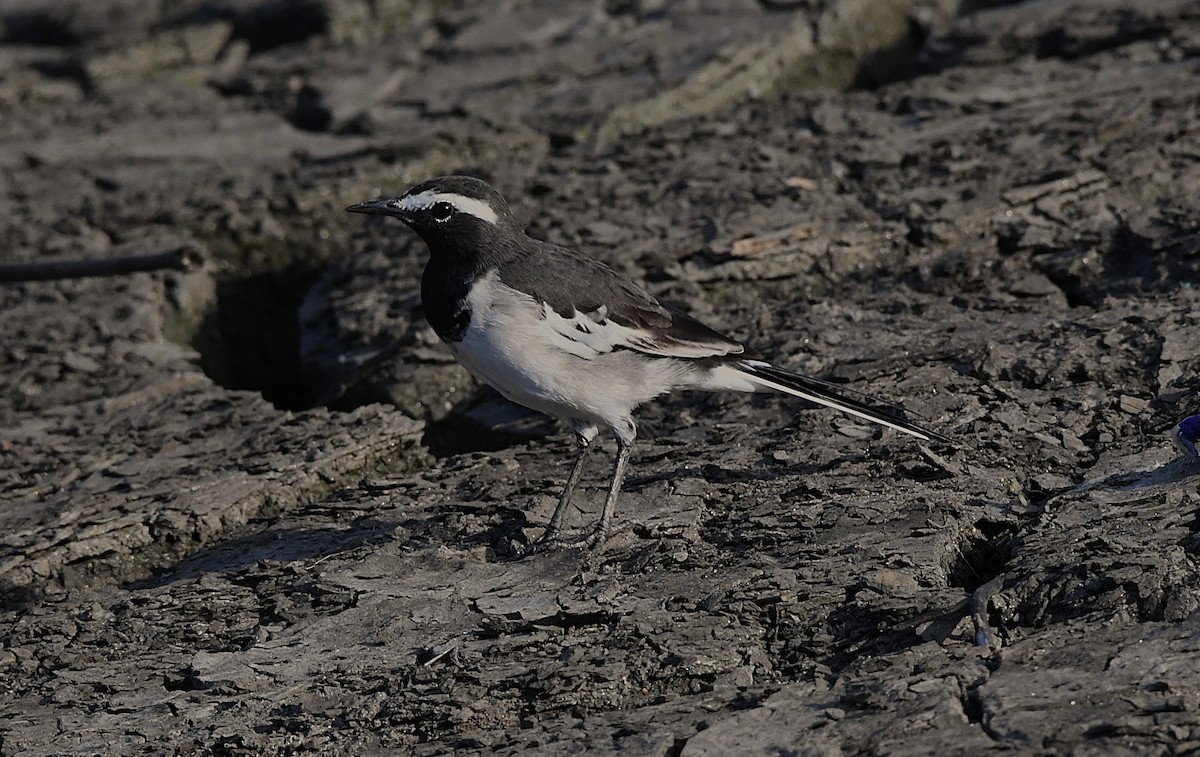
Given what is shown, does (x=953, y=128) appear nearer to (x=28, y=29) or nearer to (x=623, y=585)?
(x=623, y=585)

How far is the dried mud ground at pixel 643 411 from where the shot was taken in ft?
14.2

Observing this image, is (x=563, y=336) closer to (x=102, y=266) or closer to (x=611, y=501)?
(x=611, y=501)

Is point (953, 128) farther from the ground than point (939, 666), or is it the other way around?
point (953, 128)

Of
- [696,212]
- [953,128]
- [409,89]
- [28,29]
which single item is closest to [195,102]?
[409,89]

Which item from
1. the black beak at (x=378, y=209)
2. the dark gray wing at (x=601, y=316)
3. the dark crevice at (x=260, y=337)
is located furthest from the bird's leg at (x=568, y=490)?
the dark crevice at (x=260, y=337)

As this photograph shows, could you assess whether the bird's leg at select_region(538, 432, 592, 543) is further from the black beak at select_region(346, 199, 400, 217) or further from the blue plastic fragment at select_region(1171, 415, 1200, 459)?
the blue plastic fragment at select_region(1171, 415, 1200, 459)

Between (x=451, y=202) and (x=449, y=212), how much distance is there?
39mm

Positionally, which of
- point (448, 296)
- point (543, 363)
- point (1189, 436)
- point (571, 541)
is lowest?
point (571, 541)

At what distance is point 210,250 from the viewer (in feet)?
27.4

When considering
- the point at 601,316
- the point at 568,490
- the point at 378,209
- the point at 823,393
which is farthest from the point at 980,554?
the point at 378,209

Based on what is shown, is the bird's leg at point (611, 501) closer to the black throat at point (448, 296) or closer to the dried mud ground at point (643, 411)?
the dried mud ground at point (643, 411)

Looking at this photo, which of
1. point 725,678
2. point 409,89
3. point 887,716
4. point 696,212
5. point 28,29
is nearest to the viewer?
point 887,716

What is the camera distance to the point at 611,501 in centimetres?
539

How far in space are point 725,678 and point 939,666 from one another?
618 millimetres
